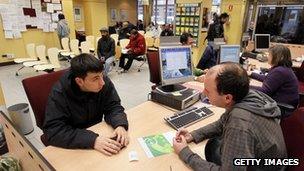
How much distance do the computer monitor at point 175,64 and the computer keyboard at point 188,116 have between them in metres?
0.35

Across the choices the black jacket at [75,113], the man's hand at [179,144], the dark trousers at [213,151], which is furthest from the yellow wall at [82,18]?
the dark trousers at [213,151]

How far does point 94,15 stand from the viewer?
8.74 metres

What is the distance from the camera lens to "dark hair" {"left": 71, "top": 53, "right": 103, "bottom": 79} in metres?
1.33

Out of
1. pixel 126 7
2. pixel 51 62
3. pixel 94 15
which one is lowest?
pixel 51 62

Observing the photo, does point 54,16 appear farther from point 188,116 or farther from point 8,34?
point 188,116

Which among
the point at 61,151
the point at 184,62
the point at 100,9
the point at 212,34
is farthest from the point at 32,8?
the point at 61,151

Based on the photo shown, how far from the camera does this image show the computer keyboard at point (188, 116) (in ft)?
5.12

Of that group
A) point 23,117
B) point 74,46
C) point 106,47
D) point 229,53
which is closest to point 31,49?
point 74,46

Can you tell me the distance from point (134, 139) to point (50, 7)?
672 centimetres

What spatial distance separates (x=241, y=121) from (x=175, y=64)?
117 centimetres

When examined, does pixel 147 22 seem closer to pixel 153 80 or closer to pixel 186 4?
pixel 186 4

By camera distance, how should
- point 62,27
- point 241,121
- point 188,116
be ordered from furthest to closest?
point 62,27 < point 188,116 < point 241,121

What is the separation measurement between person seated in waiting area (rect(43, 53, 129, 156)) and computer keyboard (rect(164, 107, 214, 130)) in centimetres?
35

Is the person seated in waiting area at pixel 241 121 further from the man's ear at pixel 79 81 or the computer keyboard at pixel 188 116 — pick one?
the man's ear at pixel 79 81
